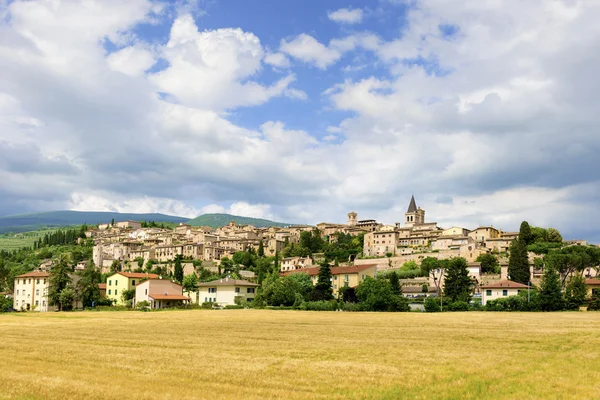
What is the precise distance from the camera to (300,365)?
899 inches

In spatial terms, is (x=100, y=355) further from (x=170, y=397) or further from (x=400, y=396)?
(x=400, y=396)

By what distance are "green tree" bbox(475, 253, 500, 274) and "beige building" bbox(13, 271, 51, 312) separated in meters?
92.8

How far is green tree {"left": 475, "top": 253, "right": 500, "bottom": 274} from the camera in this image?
126 m

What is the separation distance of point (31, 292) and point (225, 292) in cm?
3899

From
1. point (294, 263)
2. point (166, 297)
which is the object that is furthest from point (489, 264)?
point (166, 297)

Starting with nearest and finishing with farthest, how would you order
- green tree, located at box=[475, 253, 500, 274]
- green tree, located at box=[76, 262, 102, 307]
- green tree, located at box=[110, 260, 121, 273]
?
green tree, located at box=[76, 262, 102, 307] < green tree, located at box=[475, 253, 500, 274] < green tree, located at box=[110, 260, 121, 273]

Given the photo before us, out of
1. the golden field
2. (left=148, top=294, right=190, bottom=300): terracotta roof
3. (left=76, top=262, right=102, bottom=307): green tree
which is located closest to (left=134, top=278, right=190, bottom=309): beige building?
(left=148, top=294, right=190, bottom=300): terracotta roof

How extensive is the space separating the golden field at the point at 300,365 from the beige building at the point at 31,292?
7191 centimetres

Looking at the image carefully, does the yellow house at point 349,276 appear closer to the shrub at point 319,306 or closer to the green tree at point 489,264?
the shrub at point 319,306

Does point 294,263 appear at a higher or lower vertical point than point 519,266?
higher

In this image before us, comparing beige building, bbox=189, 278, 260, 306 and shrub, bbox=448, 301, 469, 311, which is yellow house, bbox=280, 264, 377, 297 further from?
shrub, bbox=448, 301, 469, 311

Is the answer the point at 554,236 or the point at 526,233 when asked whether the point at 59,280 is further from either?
the point at 554,236

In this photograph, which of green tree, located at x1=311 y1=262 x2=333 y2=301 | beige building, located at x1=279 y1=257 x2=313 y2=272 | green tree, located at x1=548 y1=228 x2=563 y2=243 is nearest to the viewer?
green tree, located at x1=311 y1=262 x2=333 y2=301

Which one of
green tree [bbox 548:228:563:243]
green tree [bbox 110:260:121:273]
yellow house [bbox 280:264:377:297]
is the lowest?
yellow house [bbox 280:264:377:297]
